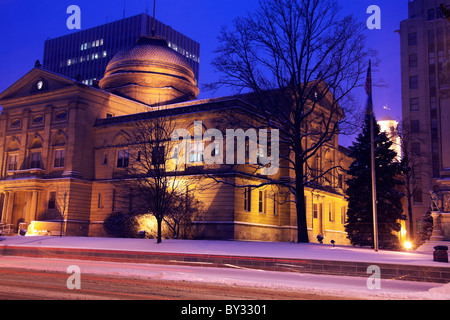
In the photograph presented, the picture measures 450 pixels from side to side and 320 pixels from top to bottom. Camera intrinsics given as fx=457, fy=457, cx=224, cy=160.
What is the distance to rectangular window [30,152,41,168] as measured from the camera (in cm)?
5170

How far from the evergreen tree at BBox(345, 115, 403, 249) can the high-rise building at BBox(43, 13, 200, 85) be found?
82076 millimetres

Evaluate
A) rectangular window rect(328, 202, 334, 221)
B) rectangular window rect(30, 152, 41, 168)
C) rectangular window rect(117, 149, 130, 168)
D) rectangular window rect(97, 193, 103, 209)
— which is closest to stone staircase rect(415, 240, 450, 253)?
rectangular window rect(328, 202, 334, 221)

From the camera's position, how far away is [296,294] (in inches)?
485

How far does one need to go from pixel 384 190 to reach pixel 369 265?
59.1 feet

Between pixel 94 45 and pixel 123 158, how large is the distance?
76.0 m

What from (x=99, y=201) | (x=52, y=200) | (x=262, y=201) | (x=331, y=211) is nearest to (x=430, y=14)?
(x=331, y=211)

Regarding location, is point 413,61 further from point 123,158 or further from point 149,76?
point 123,158

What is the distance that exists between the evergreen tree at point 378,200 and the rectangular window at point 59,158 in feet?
102

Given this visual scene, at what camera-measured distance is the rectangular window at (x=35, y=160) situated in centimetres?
5170

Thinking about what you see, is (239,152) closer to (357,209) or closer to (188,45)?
(357,209)

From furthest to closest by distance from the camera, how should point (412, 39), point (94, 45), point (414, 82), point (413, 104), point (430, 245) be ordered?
point (94, 45) < point (412, 39) < point (414, 82) < point (413, 104) < point (430, 245)

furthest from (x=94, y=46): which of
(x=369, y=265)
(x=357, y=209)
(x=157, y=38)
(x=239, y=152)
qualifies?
(x=369, y=265)

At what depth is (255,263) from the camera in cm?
2059

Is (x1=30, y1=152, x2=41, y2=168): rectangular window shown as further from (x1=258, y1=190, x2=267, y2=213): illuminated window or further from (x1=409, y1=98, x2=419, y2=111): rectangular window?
(x1=409, y1=98, x2=419, y2=111): rectangular window
